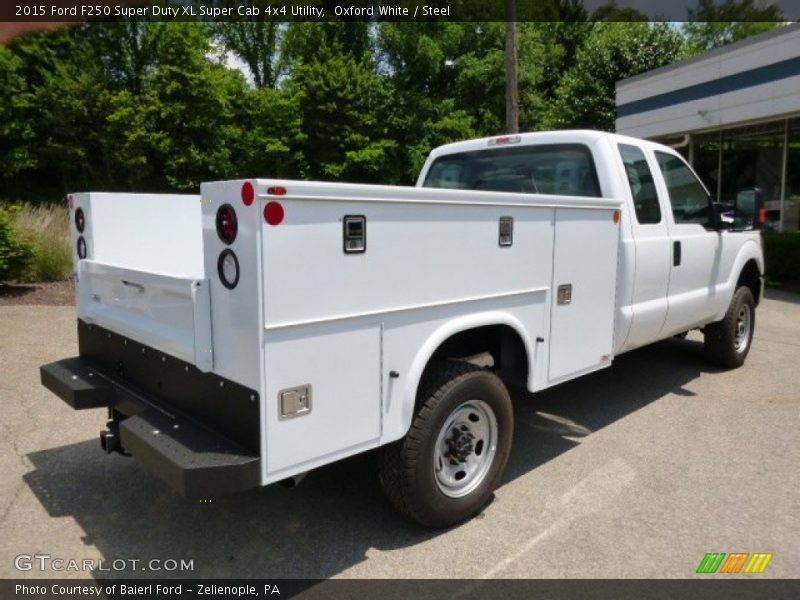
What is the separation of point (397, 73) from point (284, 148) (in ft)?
26.3

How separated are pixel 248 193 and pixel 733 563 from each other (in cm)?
286

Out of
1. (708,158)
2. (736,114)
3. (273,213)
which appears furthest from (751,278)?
(708,158)

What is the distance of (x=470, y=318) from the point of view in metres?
3.21

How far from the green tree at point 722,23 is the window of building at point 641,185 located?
152ft

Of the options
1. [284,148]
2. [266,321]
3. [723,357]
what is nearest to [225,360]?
[266,321]

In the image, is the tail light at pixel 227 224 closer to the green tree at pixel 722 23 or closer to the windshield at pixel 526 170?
the windshield at pixel 526 170

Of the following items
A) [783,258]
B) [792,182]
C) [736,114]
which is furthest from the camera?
[736,114]

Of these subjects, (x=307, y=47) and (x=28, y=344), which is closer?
(x=28, y=344)

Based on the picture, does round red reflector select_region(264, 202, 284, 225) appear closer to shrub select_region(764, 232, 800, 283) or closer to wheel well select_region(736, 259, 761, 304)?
wheel well select_region(736, 259, 761, 304)

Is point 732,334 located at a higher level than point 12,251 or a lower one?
lower

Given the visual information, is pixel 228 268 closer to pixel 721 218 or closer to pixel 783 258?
pixel 721 218

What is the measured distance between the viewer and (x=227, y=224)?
8.22 feet

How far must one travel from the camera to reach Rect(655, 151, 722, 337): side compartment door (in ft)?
16.3

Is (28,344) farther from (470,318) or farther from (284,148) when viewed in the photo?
(284,148)
